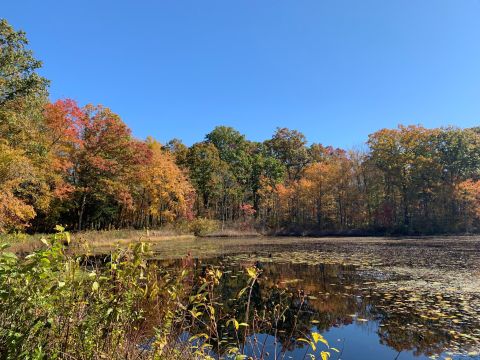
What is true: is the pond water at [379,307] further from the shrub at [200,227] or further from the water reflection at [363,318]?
the shrub at [200,227]

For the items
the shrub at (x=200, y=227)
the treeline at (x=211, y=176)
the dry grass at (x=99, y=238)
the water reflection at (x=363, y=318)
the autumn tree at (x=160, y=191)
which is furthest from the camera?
the shrub at (x=200, y=227)

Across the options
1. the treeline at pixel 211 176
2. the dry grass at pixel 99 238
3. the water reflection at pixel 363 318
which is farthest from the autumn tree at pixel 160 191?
the water reflection at pixel 363 318

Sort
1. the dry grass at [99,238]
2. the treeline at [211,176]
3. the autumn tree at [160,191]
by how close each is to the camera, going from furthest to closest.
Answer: the autumn tree at [160,191] → the treeline at [211,176] → the dry grass at [99,238]

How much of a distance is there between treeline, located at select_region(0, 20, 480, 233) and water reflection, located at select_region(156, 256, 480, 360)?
15.8 meters

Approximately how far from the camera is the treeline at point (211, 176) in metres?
20.4

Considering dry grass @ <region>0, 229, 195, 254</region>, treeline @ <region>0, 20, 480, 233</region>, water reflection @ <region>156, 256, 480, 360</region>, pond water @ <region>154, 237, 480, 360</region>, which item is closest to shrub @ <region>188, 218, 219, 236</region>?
treeline @ <region>0, 20, 480, 233</region>

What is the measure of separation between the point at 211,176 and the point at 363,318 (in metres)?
42.3

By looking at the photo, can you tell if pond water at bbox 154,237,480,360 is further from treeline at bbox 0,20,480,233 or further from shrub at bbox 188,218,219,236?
shrub at bbox 188,218,219,236

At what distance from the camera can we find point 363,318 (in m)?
7.36

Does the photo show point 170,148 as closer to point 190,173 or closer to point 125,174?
point 190,173

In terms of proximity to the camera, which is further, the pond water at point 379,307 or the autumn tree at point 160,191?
the autumn tree at point 160,191

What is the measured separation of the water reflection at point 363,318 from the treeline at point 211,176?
1579cm

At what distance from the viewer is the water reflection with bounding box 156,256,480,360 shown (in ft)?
18.9

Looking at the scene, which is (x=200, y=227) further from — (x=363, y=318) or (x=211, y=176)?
(x=363, y=318)
